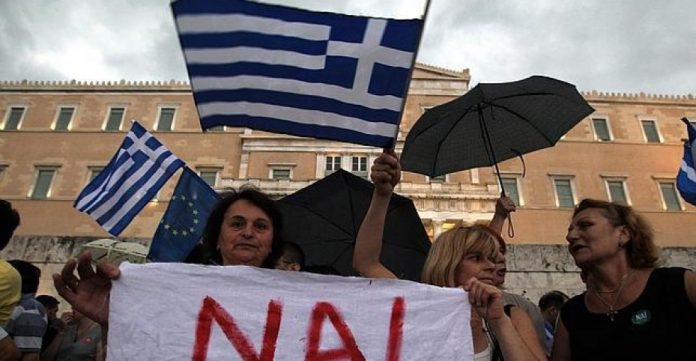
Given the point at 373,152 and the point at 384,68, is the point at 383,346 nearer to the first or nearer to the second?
the point at 384,68

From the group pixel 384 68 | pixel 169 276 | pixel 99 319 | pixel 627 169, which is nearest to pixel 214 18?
pixel 384 68

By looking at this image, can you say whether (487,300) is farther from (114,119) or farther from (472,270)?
(114,119)

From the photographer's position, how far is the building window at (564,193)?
93.0 ft

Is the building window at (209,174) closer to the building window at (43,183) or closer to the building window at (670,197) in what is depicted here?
the building window at (43,183)

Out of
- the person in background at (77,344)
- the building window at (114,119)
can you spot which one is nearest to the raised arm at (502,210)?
the person in background at (77,344)

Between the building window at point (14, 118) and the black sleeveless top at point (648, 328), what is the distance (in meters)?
34.5

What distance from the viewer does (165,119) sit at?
30312 mm

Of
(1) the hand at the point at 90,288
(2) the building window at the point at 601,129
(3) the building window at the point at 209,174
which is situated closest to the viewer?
(1) the hand at the point at 90,288

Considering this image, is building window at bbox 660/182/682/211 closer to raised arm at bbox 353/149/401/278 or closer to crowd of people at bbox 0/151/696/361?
crowd of people at bbox 0/151/696/361

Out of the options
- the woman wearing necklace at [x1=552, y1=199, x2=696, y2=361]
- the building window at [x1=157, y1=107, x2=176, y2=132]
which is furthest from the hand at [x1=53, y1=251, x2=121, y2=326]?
the building window at [x1=157, y1=107, x2=176, y2=132]

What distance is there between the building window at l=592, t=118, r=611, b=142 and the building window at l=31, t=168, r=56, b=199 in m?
31.8

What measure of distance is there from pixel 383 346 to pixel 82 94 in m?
33.4

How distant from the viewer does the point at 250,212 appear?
2.59 meters

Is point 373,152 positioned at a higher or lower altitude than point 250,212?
higher
